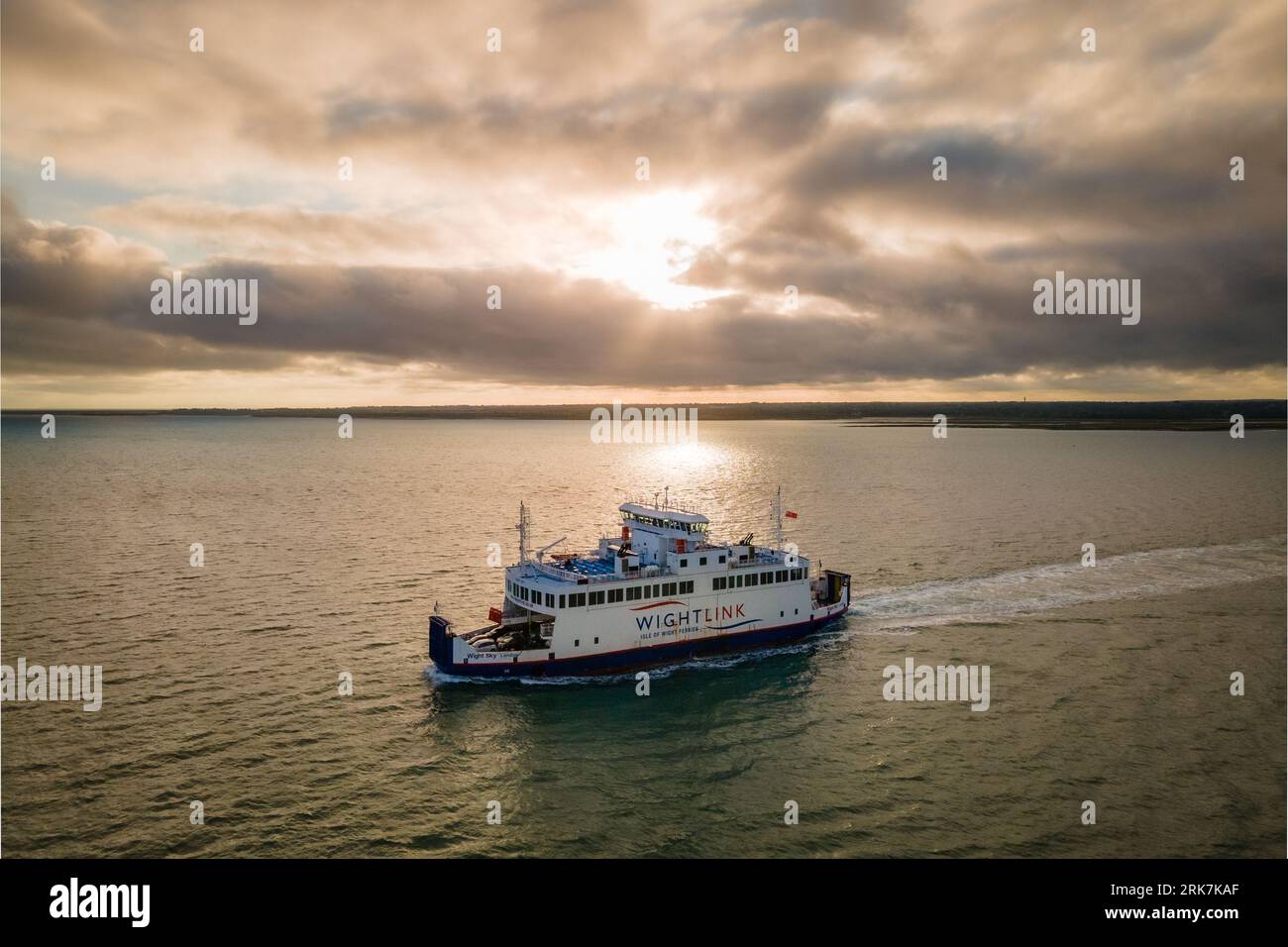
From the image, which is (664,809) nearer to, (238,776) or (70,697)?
(238,776)

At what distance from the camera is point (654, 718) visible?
42625mm

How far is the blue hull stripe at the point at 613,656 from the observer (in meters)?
46.2

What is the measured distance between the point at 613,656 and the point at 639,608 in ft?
12.1

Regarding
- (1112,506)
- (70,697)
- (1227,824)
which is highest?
(1112,506)

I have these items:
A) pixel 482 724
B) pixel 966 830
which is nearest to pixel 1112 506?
pixel 966 830

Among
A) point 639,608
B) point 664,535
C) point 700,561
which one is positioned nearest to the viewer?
point 639,608

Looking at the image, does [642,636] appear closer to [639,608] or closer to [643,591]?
[639,608]

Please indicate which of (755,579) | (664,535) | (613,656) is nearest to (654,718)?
(613,656)

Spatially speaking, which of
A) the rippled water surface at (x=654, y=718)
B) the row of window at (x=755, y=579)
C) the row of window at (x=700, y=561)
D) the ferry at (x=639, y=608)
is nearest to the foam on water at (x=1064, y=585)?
the rippled water surface at (x=654, y=718)

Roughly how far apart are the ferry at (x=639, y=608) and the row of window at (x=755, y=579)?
3.3 inches

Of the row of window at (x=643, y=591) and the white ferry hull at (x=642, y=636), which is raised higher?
the row of window at (x=643, y=591)

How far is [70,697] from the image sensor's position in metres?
42.0

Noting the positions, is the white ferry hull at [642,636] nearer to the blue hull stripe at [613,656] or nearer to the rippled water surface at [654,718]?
the blue hull stripe at [613,656]

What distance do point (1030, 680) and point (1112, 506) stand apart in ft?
267
